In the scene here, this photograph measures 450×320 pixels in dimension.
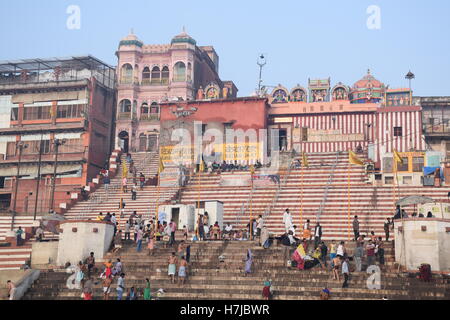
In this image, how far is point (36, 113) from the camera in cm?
5322

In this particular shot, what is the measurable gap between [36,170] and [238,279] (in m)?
30.7

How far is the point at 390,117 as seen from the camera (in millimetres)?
47188

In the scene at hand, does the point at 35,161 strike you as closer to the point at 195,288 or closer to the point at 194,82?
the point at 194,82

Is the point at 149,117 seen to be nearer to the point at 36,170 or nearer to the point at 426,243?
the point at 36,170

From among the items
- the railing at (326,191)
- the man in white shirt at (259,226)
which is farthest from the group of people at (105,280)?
the railing at (326,191)

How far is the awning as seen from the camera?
50594 mm

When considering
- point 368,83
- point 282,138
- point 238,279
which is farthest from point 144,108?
point 238,279

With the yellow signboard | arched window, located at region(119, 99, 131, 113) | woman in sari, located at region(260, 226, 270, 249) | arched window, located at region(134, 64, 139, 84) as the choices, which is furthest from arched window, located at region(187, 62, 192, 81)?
woman in sari, located at region(260, 226, 270, 249)

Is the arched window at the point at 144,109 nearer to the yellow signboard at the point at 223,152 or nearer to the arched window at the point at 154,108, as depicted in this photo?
the arched window at the point at 154,108

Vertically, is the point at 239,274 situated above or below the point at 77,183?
below

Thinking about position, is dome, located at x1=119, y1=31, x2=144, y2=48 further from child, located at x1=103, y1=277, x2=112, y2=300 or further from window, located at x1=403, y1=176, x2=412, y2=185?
child, located at x1=103, y1=277, x2=112, y2=300

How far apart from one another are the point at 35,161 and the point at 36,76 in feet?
30.0

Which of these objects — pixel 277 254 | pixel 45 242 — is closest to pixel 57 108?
pixel 45 242

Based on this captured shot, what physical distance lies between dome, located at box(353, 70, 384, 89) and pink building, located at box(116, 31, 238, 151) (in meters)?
12.6
